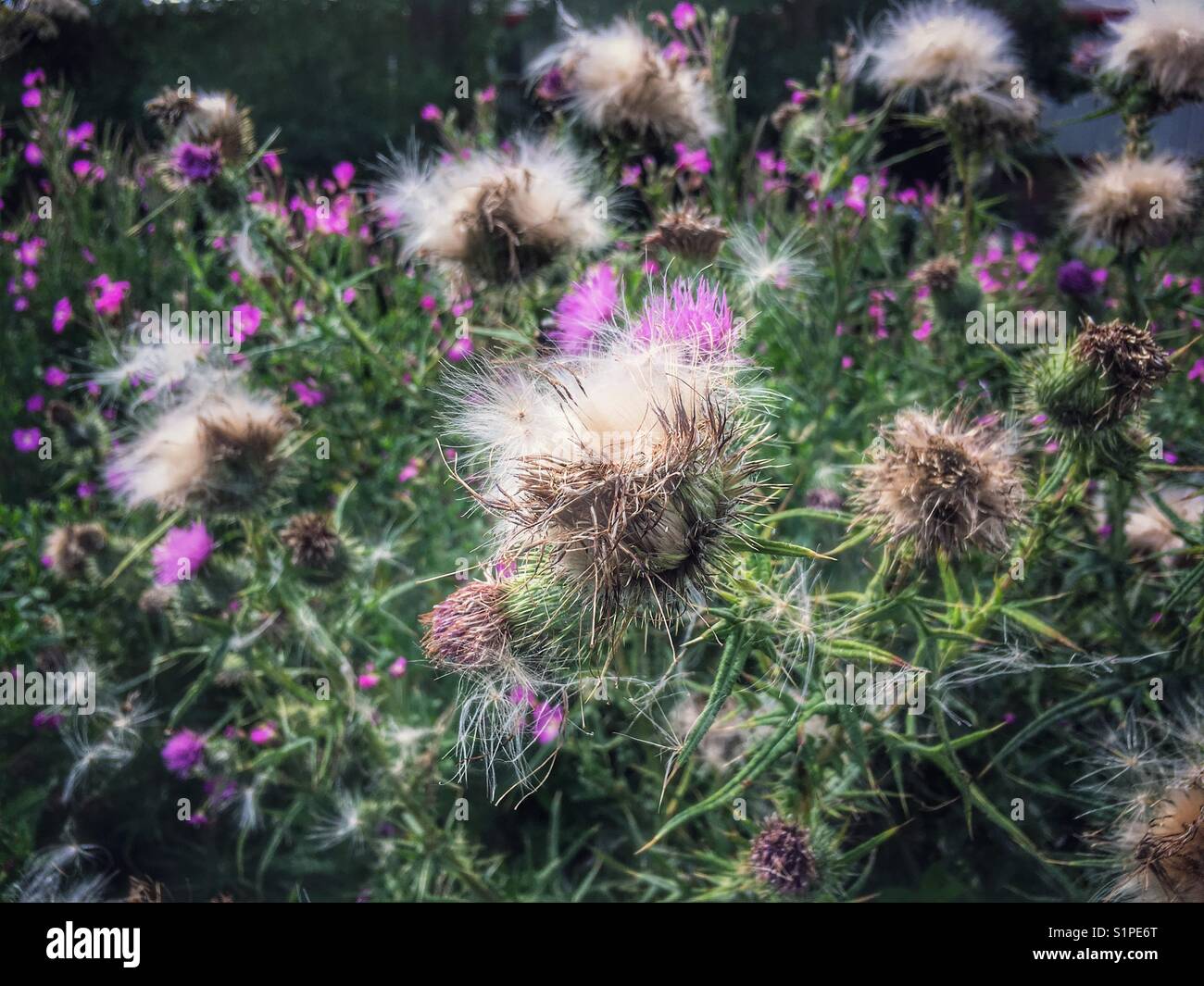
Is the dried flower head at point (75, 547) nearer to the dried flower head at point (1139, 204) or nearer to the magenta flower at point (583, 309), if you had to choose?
the magenta flower at point (583, 309)

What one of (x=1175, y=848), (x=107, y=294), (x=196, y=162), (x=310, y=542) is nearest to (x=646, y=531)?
(x=1175, y=848)

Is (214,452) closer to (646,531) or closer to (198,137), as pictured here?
(198,137)

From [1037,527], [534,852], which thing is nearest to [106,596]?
[534,852]

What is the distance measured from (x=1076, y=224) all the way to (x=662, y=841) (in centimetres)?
200

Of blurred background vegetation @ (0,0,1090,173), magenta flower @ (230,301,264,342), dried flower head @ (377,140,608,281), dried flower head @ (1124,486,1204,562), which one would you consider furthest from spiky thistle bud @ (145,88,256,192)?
dried flower head @ (1124,486,1204,562)

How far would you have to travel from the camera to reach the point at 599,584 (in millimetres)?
1266

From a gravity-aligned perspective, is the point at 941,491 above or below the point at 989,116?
below

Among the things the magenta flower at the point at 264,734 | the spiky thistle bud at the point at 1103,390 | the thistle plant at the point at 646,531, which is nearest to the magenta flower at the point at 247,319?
the thistle plant at the point at 646,531

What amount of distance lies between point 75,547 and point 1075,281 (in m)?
2.98

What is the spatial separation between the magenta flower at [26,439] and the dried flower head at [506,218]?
2016 millimetres

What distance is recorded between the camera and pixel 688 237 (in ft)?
6.75

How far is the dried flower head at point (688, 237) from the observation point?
→ 205 centimetres

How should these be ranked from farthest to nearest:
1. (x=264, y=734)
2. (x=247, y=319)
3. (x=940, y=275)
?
1. (x=247, y=319)
2. (x=264, y=734)
3. (x=940, y=275)

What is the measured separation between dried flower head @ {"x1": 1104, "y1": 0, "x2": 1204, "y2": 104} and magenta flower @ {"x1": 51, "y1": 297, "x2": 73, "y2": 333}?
12.0ft
